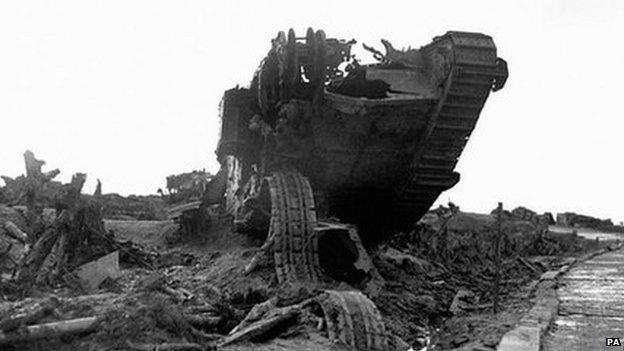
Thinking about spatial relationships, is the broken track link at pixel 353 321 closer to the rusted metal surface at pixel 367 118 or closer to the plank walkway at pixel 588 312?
the plank walkway at pixel 588 312

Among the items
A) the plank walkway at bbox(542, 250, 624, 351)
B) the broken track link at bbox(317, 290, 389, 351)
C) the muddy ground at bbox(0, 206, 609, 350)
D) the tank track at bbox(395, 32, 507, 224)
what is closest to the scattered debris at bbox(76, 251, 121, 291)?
the muddy ground at bbox(0, 206, 609, 350)

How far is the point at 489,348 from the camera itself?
18.2ft

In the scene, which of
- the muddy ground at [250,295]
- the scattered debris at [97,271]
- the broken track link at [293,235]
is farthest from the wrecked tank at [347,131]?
the scattered debris at [97,271]

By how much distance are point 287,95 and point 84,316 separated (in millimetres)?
5119

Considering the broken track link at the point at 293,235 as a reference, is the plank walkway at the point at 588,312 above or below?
below

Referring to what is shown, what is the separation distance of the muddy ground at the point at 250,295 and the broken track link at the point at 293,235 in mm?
270

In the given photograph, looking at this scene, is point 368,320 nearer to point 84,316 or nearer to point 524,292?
point 84,316

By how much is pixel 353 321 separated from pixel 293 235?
2776 mm

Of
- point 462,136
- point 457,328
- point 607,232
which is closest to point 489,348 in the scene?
point 457,328

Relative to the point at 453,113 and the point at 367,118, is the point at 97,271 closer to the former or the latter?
the point at 367,118

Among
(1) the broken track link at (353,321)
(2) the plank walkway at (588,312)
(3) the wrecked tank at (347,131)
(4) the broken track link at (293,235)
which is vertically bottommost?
(2) the plank walkway at (588,312)

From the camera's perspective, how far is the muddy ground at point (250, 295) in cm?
525

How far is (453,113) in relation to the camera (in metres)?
9.23

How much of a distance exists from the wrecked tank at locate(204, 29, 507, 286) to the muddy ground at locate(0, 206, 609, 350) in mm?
790
